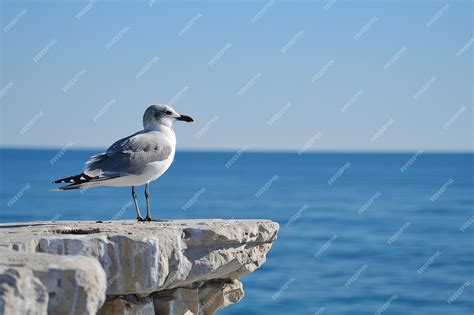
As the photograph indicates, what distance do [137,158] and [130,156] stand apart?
7 cm

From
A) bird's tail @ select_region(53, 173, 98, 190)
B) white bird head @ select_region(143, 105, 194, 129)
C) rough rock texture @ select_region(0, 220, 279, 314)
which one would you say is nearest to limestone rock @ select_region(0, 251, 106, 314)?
rough rock texture @ select_region(0, 220, 279, 314)

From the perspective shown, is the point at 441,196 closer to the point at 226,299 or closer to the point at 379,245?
the point at 379,245

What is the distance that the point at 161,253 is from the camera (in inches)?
335

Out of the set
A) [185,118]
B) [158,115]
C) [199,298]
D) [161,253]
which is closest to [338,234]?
[185,118]

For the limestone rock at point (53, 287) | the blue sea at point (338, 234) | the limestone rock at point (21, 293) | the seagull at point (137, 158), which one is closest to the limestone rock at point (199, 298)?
the seagull at point (137, 158)

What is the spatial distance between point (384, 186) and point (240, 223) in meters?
65.3

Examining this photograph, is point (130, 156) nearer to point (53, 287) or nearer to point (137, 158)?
point (137, 158)

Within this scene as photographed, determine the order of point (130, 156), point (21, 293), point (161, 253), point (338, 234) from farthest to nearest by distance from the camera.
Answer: point (338, 234), point (130, 156), point (161, 253), point (21, 293)

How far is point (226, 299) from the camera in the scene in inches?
381

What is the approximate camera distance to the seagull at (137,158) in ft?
31.9

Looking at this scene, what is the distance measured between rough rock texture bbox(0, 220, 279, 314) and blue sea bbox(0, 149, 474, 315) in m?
11.5

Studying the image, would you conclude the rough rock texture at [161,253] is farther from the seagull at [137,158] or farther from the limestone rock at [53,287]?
the limestone rock at [53,287]

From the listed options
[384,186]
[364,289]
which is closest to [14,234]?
[364,289]

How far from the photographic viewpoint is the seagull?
31.9ft
